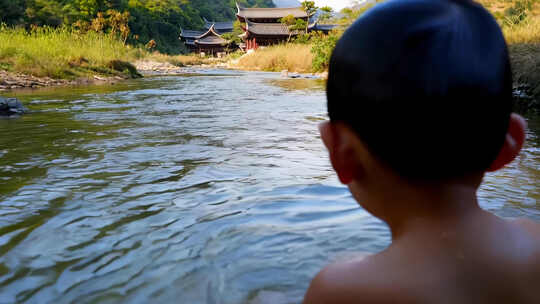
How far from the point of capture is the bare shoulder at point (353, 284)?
0.68m

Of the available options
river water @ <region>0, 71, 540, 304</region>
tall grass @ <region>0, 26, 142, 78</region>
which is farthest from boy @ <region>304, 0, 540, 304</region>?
tall grass @ <region>0, 26, 142, 78</region>

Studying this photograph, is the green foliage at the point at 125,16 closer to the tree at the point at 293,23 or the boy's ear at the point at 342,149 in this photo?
the tree at the point at 293,23

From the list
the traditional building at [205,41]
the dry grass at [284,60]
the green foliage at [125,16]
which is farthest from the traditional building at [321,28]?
the green foliage at [125,16]

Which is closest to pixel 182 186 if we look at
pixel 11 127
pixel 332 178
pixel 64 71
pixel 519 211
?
pixel 332 178

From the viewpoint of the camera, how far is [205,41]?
51.9 metres

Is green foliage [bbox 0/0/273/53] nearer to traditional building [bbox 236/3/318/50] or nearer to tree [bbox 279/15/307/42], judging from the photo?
traditional building [bbox 236/3/318/50]

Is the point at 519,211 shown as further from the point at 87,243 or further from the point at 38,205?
the point at 38,205

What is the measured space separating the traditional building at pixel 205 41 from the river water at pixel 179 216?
4929 cm

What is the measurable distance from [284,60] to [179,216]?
21903mm

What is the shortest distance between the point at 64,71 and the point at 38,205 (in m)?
12.1

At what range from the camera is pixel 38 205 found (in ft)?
5.95

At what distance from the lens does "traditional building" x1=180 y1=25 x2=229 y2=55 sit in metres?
51.5

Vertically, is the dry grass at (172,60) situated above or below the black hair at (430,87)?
above

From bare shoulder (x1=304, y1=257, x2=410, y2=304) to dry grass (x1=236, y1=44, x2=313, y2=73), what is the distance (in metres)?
18.5
